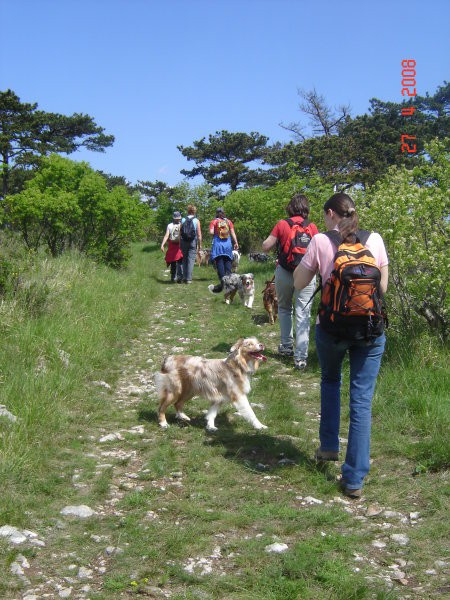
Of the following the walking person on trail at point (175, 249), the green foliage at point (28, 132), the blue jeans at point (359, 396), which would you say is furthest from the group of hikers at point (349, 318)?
the green foliage at point (28, 132)

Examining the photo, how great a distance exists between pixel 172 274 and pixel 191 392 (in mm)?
10295

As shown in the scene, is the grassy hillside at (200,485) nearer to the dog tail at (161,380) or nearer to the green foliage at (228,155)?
the dog tail at (161,380)

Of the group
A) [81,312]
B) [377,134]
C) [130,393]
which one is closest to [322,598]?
[130,393]

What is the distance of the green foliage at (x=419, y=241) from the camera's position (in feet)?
21.4

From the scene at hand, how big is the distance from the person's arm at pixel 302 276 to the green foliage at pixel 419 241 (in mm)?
2463

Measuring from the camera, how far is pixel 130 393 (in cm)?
656

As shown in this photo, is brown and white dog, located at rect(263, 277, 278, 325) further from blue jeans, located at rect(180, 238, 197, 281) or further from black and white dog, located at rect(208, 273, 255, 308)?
blue jeans, located at rect(180, 238, 197, 281)

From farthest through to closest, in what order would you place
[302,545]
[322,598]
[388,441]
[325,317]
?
1. [388,441]
2. [325,317]
3. [302,545]
4. [322,598]

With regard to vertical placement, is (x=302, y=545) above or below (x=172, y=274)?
below

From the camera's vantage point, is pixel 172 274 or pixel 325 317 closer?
pixel 325 317

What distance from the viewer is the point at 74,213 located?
13.4 metres

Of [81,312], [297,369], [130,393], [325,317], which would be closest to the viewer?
[325,317]

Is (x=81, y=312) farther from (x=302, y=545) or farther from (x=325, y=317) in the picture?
(x=302, y=545)

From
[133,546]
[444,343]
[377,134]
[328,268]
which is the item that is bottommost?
[133,546]
